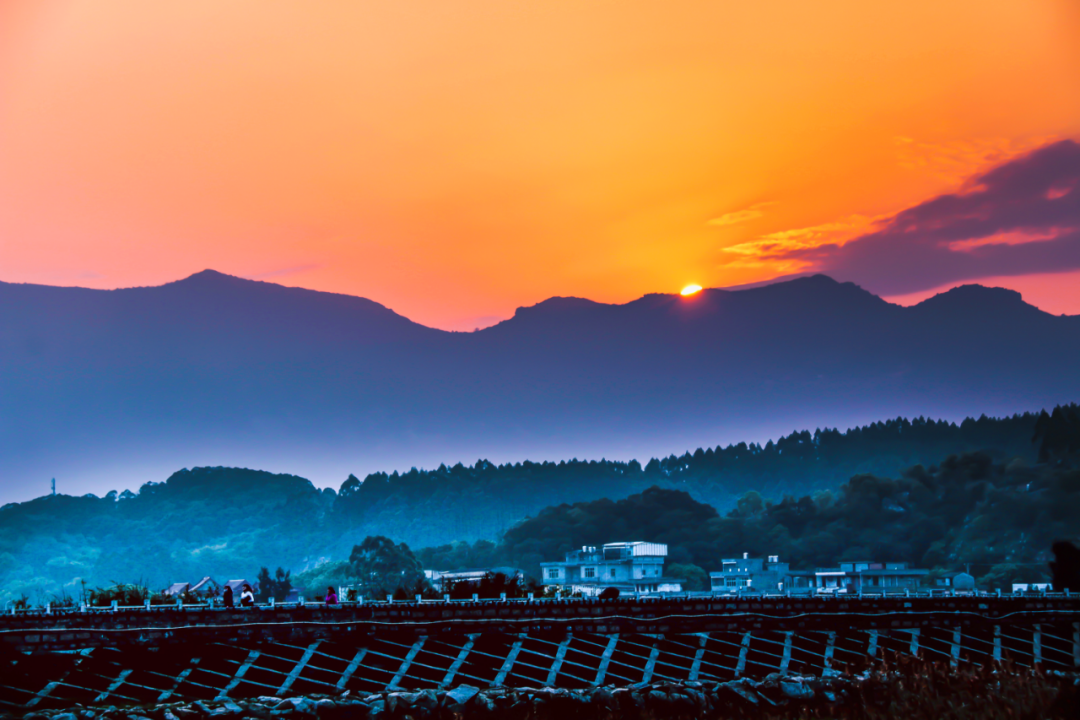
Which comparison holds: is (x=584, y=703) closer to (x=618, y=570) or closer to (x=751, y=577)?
(x=751, y=577)

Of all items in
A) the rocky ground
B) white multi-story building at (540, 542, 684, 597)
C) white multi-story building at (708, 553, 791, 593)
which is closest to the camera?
the rocky ground

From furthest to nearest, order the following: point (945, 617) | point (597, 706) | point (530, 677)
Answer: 1. point (945, 617)
2. point (530, 677)
3. point (597, 706)

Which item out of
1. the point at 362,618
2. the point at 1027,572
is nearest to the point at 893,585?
the point at 1027,572

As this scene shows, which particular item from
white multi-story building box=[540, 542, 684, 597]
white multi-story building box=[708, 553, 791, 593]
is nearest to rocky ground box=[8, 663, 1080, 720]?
white multi-story building box=[708, 553, 791, 593]

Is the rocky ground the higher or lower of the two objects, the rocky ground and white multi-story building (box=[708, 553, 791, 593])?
the higher

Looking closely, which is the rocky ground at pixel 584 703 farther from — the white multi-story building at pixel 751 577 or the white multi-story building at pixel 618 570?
the white multi-story building at pixel 618 570

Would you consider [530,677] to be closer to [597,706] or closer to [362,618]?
[362,618]

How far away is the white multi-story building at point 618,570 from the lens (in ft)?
497

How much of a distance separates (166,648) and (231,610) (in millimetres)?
7316

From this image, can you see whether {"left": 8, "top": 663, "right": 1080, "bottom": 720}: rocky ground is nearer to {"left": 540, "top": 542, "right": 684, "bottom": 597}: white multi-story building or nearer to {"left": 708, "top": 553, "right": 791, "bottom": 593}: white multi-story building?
{"left": 708, "top": 553, "right": 791, "bottom": 593}: white multi-story building

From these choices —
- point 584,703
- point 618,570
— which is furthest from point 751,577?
point 584,703

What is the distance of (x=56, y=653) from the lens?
49.7 meters

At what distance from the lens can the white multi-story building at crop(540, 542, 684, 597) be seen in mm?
151500

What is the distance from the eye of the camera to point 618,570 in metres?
160
